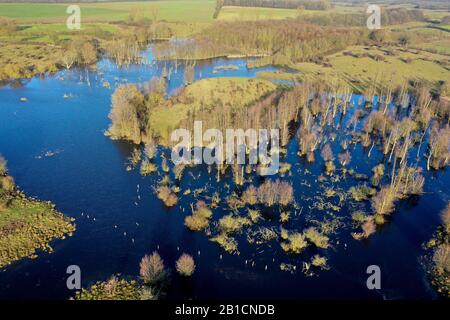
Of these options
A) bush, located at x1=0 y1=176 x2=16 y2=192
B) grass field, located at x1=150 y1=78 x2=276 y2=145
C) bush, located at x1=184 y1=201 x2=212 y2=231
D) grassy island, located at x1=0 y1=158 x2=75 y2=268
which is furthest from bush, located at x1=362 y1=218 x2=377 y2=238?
bush, located at x1=0 y1=176 x2=16 y2=192

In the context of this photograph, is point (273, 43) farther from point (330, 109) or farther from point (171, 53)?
point (330, 109)

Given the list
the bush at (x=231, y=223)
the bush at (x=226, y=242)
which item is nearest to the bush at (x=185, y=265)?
the bush at (x=226, y=242)

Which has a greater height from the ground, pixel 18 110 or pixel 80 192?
pixel 18 110

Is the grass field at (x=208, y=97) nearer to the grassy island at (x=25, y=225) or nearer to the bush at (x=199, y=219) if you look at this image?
the bush at (x=199, y=219)

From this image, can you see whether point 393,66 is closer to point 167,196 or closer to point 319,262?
point 319,262

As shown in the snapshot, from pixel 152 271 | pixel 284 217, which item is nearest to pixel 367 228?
pixel 284 217
